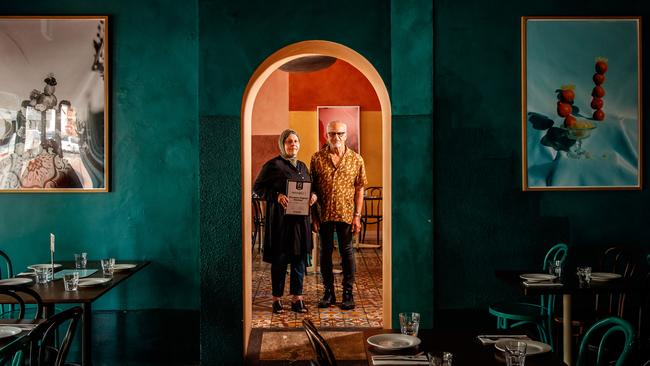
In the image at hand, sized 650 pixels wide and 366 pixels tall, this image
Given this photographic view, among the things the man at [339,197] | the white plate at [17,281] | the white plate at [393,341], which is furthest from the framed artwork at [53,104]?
the white plate at [393,341]

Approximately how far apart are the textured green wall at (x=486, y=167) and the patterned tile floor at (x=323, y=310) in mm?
1269

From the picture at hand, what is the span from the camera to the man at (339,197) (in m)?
5.95

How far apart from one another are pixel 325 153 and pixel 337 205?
0.54 meters

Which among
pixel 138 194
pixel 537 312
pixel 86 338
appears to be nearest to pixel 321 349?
pixel 86 338

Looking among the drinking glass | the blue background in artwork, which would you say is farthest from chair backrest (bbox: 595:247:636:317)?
the blue background in artwork

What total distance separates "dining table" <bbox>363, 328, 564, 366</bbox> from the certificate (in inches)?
113

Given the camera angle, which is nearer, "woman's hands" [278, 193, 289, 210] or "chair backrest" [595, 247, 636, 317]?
"chair backrest" [595, 247, 636, 317]

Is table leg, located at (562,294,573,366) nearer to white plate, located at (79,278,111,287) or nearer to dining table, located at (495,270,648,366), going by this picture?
dining table, located at (495,270,648,366)

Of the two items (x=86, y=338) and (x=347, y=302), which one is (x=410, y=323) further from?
(x=347, y=302)

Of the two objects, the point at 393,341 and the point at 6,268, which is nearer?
the point at 393,341

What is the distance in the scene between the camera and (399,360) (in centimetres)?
253

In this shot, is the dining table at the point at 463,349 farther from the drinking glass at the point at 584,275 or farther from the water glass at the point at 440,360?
the drinking glass at the point at 584,275

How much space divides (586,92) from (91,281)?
3.76 metres

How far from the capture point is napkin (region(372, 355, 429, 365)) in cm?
249
